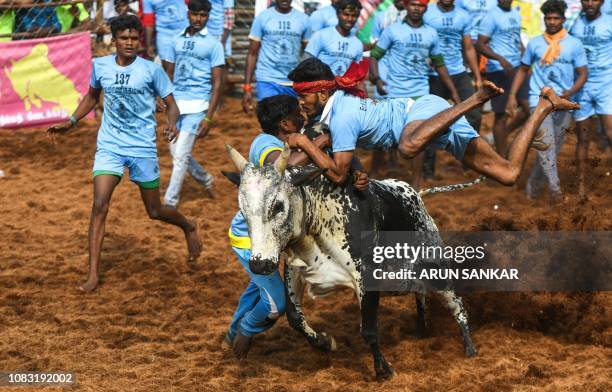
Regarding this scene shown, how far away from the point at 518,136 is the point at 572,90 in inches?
176

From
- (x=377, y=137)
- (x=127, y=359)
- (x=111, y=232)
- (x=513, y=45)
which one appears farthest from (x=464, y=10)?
(x=127, y=359)

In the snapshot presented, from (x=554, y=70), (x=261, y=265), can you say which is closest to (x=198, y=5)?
(x=554, y=70)

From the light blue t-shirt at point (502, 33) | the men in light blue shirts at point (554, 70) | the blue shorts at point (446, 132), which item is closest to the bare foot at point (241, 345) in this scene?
the blue shorts at point (446, 132)

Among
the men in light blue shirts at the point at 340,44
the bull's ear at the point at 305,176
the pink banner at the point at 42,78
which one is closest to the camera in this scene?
the bull's ear at the point at 305,176

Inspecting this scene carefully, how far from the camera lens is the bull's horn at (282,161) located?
6.37m

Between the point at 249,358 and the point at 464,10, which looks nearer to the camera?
the point at 249,358

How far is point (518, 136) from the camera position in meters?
7.36

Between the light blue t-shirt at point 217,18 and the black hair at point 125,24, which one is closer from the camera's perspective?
the black hair at point 125,24

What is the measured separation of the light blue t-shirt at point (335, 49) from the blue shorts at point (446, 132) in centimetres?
457

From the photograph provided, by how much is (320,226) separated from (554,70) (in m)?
5.74

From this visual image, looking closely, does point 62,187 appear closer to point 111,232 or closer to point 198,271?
point 111,232

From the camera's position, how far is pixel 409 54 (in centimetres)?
1210

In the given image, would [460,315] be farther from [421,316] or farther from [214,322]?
[214,322]

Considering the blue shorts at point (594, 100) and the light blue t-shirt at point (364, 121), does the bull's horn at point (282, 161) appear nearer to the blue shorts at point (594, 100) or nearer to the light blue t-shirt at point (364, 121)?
the light blue t-shirt at point (364, 121)
